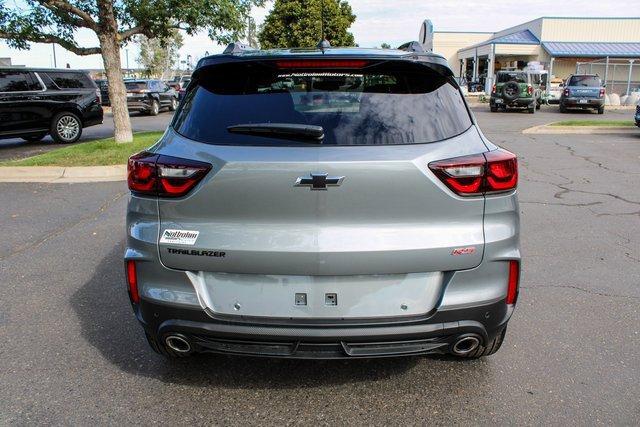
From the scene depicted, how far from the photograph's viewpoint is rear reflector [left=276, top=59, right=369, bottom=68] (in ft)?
8.93

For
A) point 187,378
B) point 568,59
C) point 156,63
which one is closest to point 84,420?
point 187,378

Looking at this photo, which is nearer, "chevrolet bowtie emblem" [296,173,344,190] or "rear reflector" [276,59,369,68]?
"chevrolet bowtie emblem" [296,173,344,190]

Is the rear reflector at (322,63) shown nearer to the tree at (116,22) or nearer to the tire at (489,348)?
the tire at (489,348)

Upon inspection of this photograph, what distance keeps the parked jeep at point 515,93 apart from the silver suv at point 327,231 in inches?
987

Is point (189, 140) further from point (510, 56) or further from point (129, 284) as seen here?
point (510, 56)

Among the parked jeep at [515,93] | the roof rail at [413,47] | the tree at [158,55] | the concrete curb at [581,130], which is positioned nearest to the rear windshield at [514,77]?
the parked jeep at [515,93]

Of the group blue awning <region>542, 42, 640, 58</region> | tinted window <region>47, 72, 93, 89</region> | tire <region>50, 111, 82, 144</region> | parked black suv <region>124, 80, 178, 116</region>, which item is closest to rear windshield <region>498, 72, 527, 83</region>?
blue awning <region>542, 42, 640, 58</region>

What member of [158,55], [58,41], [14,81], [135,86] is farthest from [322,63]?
[158,55]

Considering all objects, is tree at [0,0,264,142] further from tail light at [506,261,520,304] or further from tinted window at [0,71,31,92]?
Answer: tail light at [506,261,520,304]

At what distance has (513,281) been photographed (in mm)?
2662

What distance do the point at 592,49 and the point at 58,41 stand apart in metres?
38.7

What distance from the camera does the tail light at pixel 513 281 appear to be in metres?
2.63

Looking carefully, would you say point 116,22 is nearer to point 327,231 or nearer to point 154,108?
point 327,231

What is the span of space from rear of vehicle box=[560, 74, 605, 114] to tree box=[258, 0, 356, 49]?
14.3m
